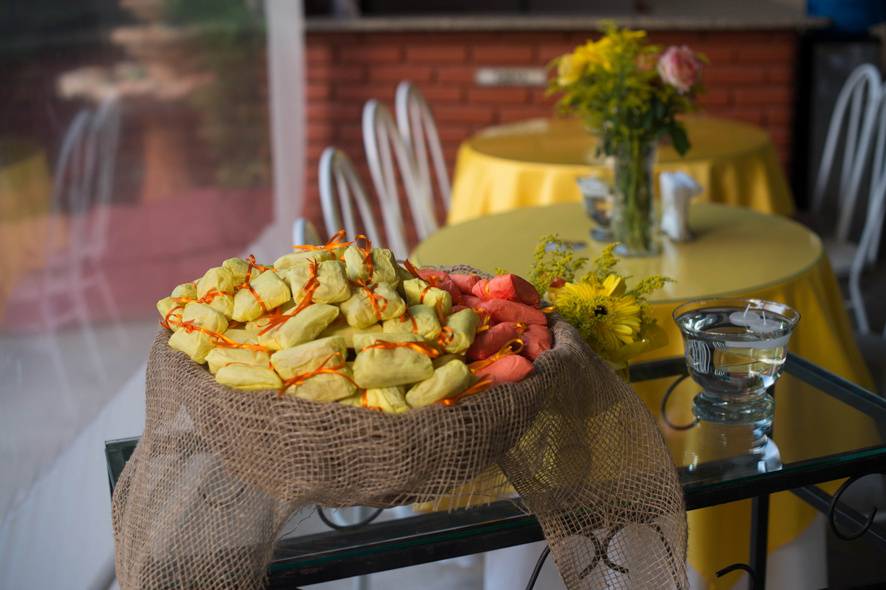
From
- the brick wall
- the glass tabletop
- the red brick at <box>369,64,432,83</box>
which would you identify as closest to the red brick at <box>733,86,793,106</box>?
the brick wall

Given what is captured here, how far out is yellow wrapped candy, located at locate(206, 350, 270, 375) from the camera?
83 cm

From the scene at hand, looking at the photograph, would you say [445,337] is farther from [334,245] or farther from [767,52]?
[767,52]

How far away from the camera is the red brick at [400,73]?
3846mm

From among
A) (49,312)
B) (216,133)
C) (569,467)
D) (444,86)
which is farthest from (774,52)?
(569,467)

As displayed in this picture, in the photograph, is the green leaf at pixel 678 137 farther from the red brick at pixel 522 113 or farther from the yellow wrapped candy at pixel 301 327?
the red brick at pixel 522 113

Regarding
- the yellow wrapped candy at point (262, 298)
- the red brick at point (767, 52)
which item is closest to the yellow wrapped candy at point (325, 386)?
the yellow wrapped candy at point (262, 298)

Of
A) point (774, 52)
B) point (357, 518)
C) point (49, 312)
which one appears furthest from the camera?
point (774, 52)

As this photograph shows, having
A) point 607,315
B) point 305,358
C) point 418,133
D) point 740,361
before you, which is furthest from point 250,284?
point 418,133

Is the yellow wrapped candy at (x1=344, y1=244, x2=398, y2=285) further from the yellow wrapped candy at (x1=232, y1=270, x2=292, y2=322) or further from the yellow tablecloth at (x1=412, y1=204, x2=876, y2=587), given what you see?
the yellow tablecloth at (x1=412, y1=204, x2=876, y2=587)

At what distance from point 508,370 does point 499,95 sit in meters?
3.14

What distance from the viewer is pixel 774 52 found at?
12.2 ft

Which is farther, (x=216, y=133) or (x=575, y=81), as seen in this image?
(x=216, y=133)

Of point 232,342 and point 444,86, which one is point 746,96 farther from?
point 232,342

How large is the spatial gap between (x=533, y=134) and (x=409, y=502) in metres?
2.29
